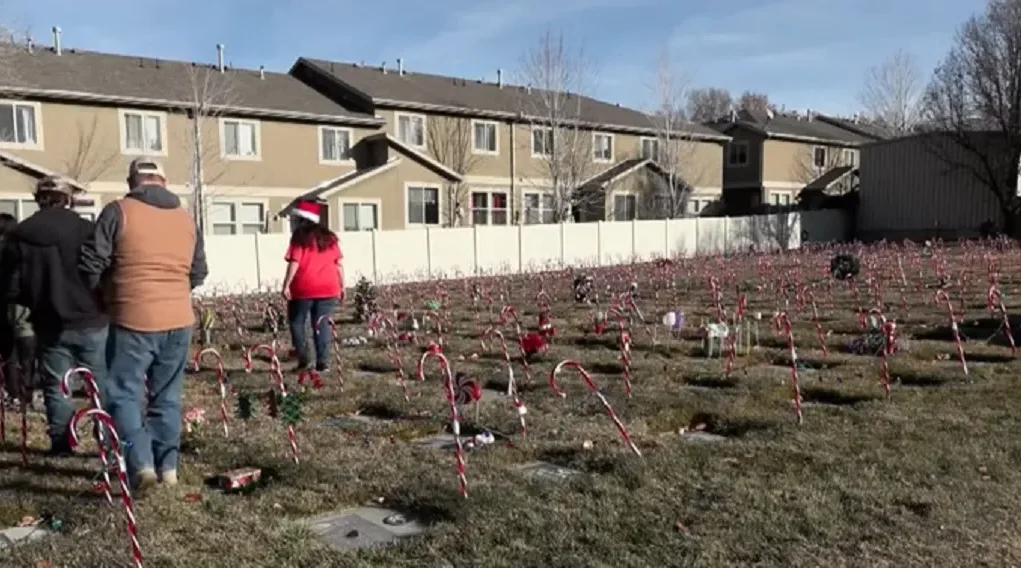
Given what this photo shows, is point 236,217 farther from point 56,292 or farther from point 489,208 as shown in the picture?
point 56,292

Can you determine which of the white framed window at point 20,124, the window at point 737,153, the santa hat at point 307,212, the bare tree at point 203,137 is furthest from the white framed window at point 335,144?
the window at point 737,153

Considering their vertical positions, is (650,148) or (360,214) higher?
(650,148)

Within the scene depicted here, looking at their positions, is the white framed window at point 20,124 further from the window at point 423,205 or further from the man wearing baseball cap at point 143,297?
the man wearing baseball cap at point 143,297

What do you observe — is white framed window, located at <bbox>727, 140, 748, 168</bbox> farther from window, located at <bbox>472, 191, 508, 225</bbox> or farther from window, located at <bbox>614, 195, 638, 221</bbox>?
window, located at <bbox>472, 191, 508, 225</bbox>

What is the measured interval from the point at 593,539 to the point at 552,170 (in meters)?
31.8

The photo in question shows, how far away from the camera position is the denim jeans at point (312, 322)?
8.31 metres

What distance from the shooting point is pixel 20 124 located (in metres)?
23.7

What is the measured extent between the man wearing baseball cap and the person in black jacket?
105 cm

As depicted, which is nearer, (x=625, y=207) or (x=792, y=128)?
(x=625, y=207)

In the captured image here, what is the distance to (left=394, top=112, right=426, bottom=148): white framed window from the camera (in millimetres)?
31781

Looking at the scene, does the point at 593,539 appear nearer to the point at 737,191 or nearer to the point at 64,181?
the point at 64,181

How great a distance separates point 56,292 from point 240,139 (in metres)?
23.7

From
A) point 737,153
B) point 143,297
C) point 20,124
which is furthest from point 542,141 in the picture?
point 143,297

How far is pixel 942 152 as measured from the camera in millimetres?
36094
